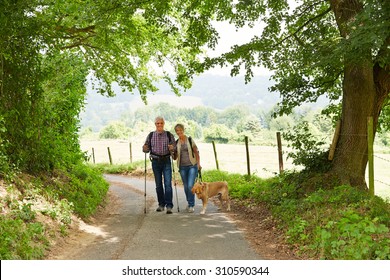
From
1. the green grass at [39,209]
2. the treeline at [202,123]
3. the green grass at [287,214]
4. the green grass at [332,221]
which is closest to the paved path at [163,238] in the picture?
the green grass at [39,209]

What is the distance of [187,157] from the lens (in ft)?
34.3

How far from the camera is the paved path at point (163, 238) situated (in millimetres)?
6734

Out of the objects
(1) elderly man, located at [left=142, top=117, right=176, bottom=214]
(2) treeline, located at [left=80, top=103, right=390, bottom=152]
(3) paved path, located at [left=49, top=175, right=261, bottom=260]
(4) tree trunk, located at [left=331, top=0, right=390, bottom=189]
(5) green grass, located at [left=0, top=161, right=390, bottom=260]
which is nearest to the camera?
(5) green grass, located at [left=0, top=161, right=390, bottom=260]

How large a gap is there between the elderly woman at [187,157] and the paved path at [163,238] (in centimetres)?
68

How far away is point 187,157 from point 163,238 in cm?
304

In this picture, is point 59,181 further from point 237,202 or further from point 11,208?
point 237,202

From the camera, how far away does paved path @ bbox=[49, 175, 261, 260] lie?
673 centimetres

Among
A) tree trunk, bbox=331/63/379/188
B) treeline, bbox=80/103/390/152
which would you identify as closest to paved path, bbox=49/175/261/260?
tree trunk, bbox=331/63/379/188

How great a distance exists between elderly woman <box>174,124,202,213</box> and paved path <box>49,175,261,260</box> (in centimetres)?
68

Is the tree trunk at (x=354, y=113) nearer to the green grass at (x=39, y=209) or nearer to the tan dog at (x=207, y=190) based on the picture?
the tan dog at (x=207, y=190)

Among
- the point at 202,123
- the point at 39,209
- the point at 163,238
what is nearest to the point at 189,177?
the point at 163,238

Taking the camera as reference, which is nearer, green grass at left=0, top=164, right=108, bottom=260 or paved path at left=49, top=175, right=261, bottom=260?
green grass at left=0, top=164, right=108, bottom=260

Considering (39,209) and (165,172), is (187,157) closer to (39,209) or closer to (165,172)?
(165,172)

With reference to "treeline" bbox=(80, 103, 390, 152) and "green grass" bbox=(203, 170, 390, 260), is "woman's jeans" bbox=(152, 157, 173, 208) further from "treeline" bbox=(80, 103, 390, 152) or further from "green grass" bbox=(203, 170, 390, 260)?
"treeline" bbox=(80, 103, 390, 152)
